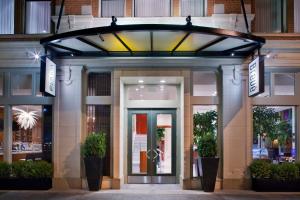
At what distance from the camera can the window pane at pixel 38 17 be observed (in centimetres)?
1493

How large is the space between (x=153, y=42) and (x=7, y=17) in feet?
19.6

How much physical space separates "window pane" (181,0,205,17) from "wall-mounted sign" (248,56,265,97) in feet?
9.80

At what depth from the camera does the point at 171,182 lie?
15.0 metres

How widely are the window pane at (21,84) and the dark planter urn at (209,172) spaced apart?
6.38 m

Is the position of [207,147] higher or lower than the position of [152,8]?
lower

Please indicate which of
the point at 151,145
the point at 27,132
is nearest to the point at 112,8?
the point at 151,145

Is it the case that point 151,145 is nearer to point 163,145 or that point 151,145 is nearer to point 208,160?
point 163,145

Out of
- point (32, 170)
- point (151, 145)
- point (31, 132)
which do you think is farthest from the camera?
point (151, 145)

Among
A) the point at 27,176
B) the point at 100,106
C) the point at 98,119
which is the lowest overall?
the point at 27,176

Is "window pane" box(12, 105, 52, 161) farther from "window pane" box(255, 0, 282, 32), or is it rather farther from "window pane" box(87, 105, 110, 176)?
"window pane" box(255, 0, 282, 32)

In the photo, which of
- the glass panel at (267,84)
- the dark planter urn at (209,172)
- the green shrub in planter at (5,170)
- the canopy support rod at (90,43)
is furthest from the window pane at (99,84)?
the glass panel at (267,84)

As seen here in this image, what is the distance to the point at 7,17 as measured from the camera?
15039 mm

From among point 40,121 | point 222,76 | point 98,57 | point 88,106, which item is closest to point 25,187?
point 40,121

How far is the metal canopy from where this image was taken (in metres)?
10.8
